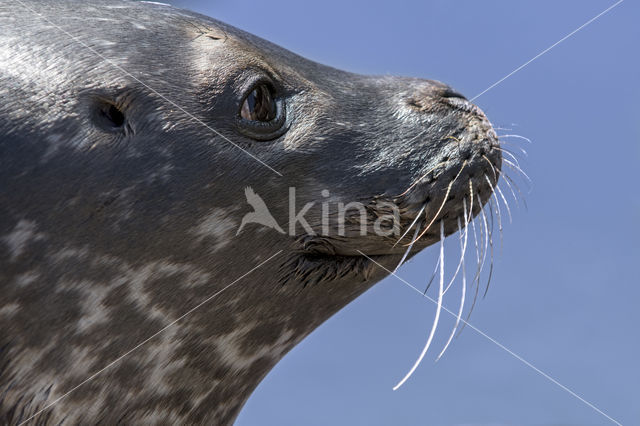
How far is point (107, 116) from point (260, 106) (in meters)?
0.47

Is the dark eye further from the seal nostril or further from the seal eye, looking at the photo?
the seal nostril

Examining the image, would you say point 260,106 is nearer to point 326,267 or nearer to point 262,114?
point 262,114

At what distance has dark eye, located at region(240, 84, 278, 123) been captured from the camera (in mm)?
2732

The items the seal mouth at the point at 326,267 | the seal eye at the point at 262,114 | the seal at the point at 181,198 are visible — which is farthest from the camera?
the seal mouth at the point at 326,267

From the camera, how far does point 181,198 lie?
2.61m

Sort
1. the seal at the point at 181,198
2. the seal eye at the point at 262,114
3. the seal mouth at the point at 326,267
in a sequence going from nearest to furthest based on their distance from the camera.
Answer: the seal at the point at 181,198
the seal eye at the point at 262,114
the seal mouth at the point at 326,267

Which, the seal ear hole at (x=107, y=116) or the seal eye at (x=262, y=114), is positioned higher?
the seal eye at (x=262, y=114)

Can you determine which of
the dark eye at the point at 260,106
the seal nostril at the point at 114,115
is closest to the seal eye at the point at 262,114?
the dark eye at the point at 260,106

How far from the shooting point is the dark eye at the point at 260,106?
108 inches

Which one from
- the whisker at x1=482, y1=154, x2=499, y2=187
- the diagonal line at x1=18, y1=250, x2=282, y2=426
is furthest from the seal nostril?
the whisker at x1=482, y1=154, x2=499, y2=187

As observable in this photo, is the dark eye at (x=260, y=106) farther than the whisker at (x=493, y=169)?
No

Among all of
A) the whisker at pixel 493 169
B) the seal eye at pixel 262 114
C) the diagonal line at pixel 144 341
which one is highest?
the whisker at pixel 493 169

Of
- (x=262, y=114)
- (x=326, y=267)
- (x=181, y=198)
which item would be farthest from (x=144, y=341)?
(x=262, y=114)

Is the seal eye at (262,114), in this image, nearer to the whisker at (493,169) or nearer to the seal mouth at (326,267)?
the seal mouth at (326,267)
